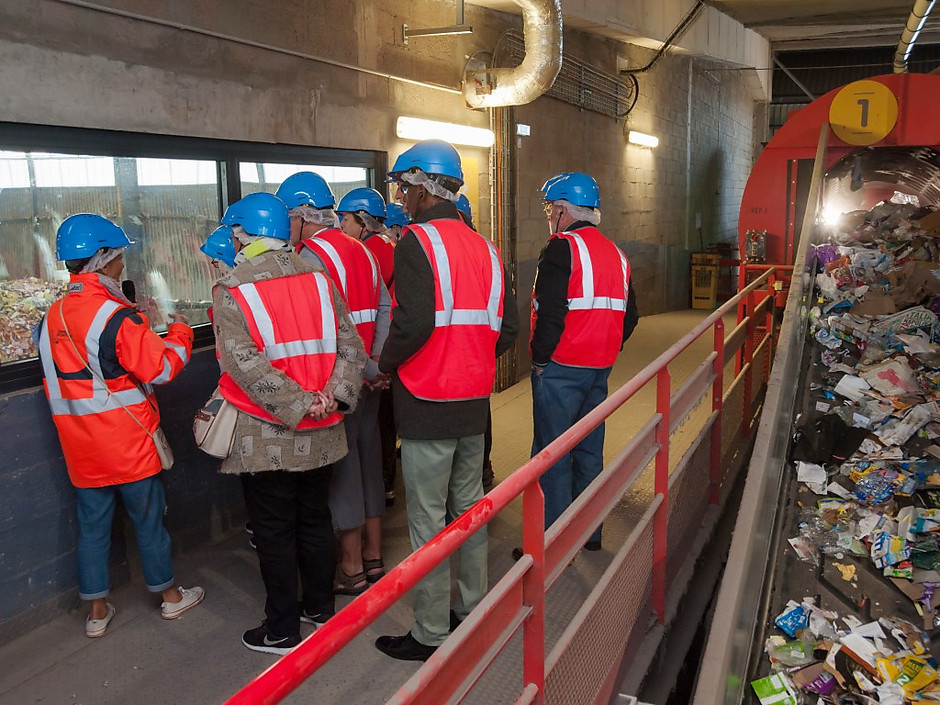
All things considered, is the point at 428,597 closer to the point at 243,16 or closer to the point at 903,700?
the point at 903,700

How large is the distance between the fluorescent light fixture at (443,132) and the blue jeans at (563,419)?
248 cm

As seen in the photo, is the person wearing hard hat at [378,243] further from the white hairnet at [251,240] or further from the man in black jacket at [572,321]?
the white hairnet at [251,240]

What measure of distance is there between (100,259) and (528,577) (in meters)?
2.12

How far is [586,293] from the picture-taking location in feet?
11.4

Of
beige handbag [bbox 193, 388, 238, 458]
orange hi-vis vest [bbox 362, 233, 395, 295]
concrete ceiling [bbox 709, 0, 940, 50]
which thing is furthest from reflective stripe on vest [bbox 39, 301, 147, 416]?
concrete ceiling [bbox 709, 0, 940, 50]

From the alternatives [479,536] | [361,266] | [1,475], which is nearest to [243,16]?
[361,266]

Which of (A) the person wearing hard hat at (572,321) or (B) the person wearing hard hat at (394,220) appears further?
(B) the person wearing hard hat at (394,220)

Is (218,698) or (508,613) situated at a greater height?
(508,613)

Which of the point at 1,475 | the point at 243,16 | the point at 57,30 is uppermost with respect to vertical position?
the point at 243,16

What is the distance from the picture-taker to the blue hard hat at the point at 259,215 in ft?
9.10

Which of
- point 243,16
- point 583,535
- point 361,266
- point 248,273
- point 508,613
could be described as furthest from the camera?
point 243,16

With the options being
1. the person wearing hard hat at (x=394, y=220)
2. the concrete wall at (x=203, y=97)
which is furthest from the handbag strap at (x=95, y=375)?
the person wearing hard hat at (x=394, y=220)

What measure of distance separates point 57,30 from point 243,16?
1.04 m

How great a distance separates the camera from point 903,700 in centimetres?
272
